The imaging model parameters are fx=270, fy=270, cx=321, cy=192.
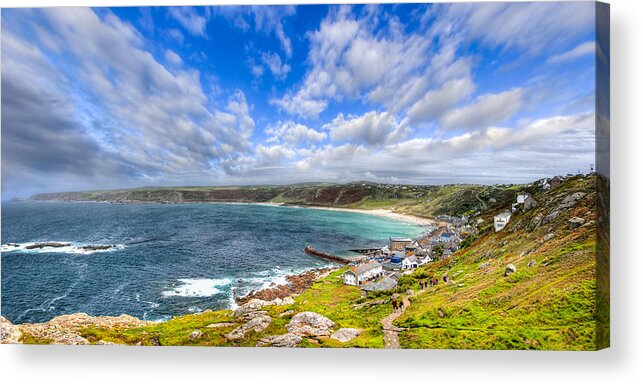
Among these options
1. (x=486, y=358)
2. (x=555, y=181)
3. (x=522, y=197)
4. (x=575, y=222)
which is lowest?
(x=486, y=358)

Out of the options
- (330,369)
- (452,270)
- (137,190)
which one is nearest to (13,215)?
(137,190)

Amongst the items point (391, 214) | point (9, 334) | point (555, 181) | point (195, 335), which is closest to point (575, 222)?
point (555, 181)

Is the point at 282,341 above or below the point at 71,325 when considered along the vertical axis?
below

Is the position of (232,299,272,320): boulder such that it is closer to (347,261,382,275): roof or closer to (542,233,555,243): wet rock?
(347,261,382,275): roof

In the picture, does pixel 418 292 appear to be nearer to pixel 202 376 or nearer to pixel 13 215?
pixel 202 376

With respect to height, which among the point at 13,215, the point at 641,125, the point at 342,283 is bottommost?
the point at 342,283

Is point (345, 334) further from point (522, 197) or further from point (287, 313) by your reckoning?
point (522, 197)

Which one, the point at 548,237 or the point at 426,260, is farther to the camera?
the point at 426,260

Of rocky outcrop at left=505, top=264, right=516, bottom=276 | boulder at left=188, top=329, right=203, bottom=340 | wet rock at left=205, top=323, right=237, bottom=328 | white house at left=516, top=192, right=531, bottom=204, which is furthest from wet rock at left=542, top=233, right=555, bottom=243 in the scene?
boulder at left=188, top=329, right=203, bottom=340
